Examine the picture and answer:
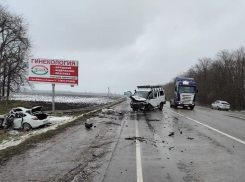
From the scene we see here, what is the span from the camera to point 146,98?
29781mm

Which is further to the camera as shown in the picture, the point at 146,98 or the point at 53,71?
the point at 146,98

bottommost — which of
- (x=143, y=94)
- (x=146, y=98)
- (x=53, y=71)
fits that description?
(x=146, y=98)

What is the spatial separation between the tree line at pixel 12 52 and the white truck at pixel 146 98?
959 inches

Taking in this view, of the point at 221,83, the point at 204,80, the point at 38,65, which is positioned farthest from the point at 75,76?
the point at 204,80

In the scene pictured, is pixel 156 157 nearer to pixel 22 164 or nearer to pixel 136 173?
pixel 136 173

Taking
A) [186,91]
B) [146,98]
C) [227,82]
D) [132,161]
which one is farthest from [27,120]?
[227,82]

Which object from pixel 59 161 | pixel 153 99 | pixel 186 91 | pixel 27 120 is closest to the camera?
pixel 59 161

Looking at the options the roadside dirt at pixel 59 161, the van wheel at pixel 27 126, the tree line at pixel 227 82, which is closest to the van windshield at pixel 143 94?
the van wheel at pixel 27 126

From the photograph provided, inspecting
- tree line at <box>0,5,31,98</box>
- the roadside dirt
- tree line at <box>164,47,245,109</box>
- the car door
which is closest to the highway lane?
the roadside dirt

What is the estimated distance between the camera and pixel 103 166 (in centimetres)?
682

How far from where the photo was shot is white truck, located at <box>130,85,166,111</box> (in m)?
29.2

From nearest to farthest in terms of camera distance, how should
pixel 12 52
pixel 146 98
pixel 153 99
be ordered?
pixel 146 98, pixel 153 99, pixel 12 52

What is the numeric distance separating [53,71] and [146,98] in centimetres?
1033

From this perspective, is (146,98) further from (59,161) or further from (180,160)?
(59,161)
